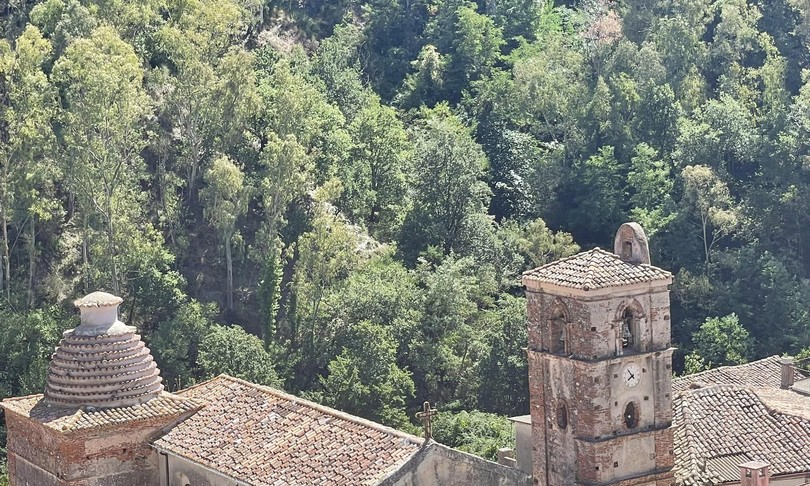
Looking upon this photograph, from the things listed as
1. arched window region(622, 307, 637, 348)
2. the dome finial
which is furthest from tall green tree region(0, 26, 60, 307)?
arched window region(622, 307, 637, 348)

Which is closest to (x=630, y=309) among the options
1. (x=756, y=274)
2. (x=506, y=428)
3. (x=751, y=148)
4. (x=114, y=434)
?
(x=114, y=434)

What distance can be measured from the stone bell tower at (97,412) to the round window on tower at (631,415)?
9.41 meters

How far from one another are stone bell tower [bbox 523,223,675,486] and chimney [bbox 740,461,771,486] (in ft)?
8.92

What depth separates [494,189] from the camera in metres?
74.0

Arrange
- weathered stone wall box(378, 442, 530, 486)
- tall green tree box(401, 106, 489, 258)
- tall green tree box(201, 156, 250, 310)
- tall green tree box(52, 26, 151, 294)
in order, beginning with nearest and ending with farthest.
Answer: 1. weathered stone wall box(378, 442, 530, 486)
2. tall green tree box(52, 26, 151, 294)
3. tall green tree box(201, 156, 250, 310)
4. tall green tree box(401, 106, 489, 258)

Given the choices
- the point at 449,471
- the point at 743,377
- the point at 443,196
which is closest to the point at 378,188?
the point at 443,196

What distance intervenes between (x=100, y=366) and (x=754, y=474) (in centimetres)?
1406

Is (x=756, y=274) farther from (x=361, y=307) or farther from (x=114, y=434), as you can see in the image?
(x=114, y=434)

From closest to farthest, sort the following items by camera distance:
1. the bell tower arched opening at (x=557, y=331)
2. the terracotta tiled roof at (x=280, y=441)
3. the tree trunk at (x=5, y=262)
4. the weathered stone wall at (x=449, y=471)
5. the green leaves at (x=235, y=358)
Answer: the weathered stone wall at (x=449, y=471) → the terracotta tiled roof at (x=280, y=441) → the bell tower arched opening at (x=557, y=331) → the green leaves at (x=235, y=358) → the tree trunk at (x=5, y=262)

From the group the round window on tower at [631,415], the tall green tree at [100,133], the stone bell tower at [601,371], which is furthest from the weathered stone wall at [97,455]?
the tall green tree at [100,133]

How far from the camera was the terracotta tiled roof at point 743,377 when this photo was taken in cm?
5269

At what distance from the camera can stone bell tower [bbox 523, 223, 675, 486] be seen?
Result: 3678cm

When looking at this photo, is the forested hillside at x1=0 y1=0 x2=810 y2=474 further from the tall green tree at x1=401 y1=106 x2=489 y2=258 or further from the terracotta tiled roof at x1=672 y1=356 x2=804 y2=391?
the terracotta tiled roof at x1=672 y1=356 x2=804 y2=391

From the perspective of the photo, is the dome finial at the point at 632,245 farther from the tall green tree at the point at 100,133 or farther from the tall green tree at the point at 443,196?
the tall green tree at the point at 443,196
